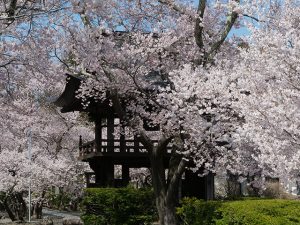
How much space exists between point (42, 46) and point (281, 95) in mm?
5924

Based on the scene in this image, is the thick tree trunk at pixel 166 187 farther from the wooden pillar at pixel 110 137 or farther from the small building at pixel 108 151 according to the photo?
the wooden pillar at pixel 110 137

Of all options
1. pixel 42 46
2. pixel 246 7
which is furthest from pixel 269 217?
pixel 42 46

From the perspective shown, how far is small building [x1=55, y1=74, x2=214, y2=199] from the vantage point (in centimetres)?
1944

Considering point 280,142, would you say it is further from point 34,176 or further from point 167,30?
point 34,176

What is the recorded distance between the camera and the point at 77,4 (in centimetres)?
1160

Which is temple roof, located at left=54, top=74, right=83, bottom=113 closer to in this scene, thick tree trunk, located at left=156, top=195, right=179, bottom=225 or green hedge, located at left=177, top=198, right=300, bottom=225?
thick tree trunk, located at left=156, top=195, right=179, bottom=225

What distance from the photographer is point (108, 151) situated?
19.5 m

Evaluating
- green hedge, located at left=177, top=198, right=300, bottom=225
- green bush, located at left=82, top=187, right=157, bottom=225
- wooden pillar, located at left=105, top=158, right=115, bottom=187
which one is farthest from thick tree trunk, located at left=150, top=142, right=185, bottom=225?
wooden pillar, located at left=105, top=158, right=115, bottom=187

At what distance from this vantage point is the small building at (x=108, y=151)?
19438mm

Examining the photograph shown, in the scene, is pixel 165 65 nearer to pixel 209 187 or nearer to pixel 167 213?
pixel 167 213

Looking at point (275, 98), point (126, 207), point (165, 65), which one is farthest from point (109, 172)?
point (275, 98)

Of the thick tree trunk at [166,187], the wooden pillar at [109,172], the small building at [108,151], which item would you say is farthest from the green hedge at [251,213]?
the wooden pillar at [109,172]

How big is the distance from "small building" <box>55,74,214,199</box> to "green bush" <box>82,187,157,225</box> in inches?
121

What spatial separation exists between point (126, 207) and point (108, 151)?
399 cm
